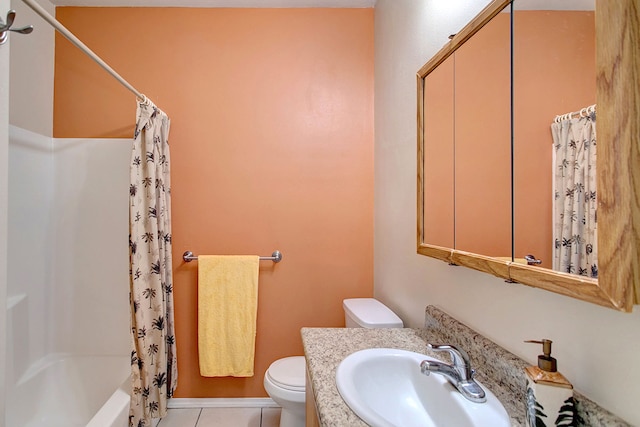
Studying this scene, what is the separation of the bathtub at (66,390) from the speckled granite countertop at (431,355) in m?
1.16

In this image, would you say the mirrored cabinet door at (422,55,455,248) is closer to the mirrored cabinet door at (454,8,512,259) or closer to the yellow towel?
the mirrored cabinet door at (454,8,512,259)

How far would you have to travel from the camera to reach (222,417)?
5.82ft

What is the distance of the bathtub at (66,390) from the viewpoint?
5.02ft

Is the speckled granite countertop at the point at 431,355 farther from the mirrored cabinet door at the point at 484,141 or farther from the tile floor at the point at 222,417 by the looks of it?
the tile floor at the point at 222,417

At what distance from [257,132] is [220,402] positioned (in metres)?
1.79

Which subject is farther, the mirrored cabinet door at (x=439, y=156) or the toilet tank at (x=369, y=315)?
the toilet tank at (x=369, y=315)

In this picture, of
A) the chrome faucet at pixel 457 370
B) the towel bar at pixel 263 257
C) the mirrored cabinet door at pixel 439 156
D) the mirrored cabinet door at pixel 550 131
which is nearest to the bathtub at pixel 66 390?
the towel bar at pixel 263 257

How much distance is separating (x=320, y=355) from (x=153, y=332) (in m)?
1.10

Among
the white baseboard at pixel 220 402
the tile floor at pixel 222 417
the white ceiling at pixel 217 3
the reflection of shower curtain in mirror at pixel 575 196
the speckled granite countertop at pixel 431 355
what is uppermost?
the white ceiling at pixel 217 3

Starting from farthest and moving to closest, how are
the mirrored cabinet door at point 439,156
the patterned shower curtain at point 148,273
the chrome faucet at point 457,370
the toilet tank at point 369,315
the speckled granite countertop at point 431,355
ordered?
the patterned shower curtain at point 148,273
the toilet tank at point 369,315
the mirrored cabinet door at point 439,156
the chrome faucet at point 457,370
the speckled granite countertop at point 431,355

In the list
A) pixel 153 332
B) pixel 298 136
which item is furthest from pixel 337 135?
pixel 153 332

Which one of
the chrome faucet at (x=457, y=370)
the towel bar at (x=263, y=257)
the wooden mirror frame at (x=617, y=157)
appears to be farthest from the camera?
the towel bar at (x=263, y=257)

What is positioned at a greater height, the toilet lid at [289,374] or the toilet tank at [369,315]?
the toilet tank at [369,315]

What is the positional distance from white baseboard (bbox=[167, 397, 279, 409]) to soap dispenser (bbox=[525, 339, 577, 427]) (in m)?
1.77
